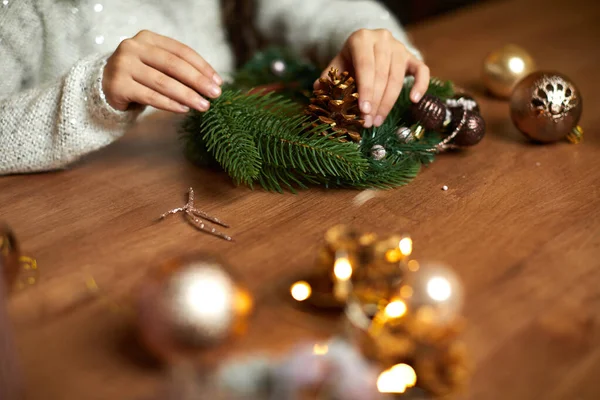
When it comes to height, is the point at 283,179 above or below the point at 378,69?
below

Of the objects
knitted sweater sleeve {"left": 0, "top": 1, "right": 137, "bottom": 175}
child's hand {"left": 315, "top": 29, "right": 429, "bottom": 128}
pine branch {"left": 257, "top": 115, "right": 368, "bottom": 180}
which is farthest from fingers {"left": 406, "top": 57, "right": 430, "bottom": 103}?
knitted sweater sleeve {"left": 0, "top": 1, "right": 137, "bottom": 175}

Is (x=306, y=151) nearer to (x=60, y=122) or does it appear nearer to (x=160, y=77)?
(x=160, y=77)

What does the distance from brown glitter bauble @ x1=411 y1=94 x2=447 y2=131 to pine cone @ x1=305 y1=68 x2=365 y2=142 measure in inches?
3.3

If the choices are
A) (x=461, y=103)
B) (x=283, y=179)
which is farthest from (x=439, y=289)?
(x=461, y=103)

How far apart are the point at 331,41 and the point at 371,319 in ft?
1.90

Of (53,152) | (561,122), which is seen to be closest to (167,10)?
(53,152)

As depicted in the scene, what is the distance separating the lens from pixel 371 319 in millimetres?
468

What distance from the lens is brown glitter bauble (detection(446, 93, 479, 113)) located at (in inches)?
28.9

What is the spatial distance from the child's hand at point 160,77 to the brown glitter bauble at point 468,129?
284 millimetres

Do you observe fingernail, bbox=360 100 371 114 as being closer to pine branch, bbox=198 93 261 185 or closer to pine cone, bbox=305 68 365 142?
pine cone, bbox=305 68 365 142

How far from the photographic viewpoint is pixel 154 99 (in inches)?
26.1

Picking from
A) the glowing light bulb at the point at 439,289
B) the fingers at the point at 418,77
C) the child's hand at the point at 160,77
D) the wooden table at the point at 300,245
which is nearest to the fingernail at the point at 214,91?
the child's hand at the point at 160,77

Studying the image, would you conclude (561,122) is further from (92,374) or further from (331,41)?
(92,374)

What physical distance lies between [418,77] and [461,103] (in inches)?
2.7
